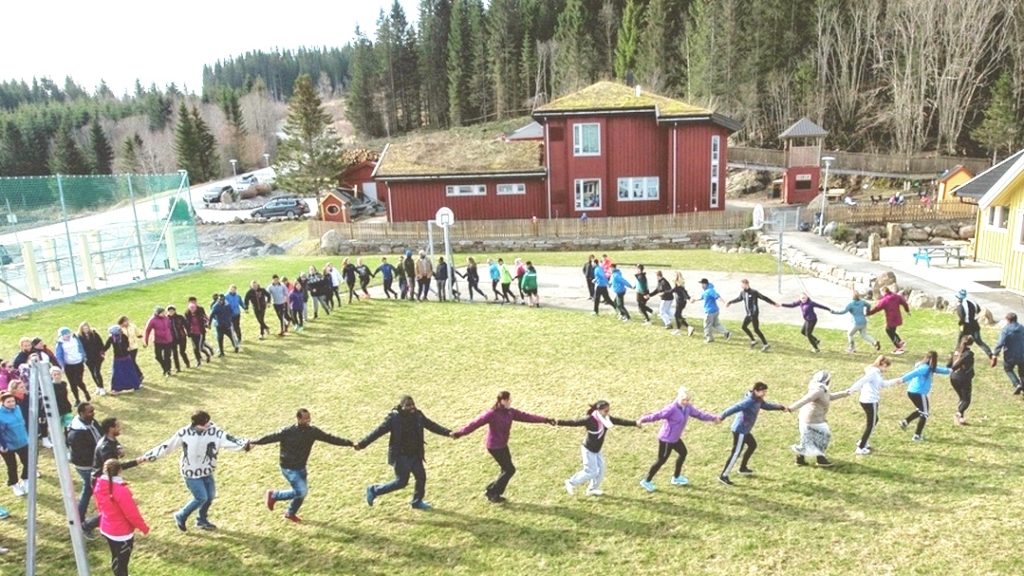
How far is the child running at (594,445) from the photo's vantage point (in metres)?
8.41

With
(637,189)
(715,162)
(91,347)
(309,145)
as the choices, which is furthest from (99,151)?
(91,347)

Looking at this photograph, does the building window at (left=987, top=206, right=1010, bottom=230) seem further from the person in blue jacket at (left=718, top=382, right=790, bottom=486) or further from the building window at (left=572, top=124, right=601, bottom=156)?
the building window at (left=572, top=124, right=601, bottom=156)

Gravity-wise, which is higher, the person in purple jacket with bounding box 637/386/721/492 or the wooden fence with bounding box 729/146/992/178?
the wooden fence with bounding box 729/146/992/178

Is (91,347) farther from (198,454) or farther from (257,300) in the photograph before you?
(198,454)

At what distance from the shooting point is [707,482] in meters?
9.00

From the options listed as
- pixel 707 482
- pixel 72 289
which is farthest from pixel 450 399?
pixel 72 289

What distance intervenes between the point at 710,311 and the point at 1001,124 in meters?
44.1

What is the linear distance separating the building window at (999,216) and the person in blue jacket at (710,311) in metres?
12.6

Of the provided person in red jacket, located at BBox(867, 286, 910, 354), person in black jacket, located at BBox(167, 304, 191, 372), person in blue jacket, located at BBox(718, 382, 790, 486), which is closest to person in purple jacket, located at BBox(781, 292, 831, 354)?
person in red jacket, located at BBox(867, 286, 910, 354)

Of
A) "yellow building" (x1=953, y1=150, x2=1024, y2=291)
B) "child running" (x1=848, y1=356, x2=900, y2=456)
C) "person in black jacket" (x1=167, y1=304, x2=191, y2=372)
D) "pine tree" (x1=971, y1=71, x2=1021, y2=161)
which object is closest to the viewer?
"child running" (x1=848, y1=356, x2=900, y2=456)

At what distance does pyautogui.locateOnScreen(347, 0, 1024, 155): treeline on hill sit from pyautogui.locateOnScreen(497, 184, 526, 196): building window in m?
14.0

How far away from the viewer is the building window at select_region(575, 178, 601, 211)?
123ft

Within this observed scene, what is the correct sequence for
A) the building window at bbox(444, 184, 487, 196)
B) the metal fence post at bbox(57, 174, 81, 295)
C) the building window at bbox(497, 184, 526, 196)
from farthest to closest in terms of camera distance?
the building window at bbox(444, 184, 487, 196) → the building window at bbox(497, 184, 526, 196) → the metal fence post at bbox(57, 174, 81, 295)

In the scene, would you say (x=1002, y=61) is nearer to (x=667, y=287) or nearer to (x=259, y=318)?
(x=667, y=287)
